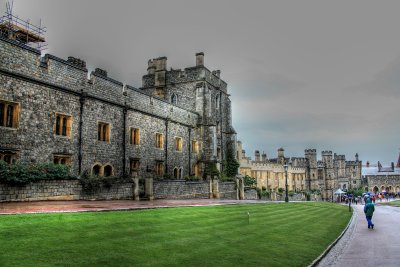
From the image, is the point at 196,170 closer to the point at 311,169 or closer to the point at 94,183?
the point at 94,183

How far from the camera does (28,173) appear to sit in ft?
55.4

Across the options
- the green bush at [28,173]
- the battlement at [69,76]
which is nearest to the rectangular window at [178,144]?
the battlement at [69,76]

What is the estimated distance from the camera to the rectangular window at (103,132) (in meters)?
25.1

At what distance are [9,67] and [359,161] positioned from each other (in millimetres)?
99480

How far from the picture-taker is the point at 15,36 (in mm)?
30969

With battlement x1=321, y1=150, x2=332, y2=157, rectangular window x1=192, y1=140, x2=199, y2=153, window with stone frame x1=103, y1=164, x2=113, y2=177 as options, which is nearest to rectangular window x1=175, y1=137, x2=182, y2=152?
rectangular window x1=192, y1=140, x2=199, y2=153

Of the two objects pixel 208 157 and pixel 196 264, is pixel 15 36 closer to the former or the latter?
pixel 208 157

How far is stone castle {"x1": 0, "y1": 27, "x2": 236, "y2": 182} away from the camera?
1945cm

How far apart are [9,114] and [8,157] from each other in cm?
223

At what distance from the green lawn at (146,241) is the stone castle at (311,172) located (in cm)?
5130

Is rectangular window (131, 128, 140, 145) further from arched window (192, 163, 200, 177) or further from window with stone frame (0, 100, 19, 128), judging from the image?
window with stone frame (0, 100, 19, 128)

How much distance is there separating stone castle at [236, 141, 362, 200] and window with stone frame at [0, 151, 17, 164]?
47.6 meters

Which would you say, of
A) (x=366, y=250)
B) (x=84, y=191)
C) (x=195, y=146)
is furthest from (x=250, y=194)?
(x=366, y=250)

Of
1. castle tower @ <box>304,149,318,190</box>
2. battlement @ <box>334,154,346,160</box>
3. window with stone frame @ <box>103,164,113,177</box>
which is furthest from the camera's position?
battlement @ <box>334,154,346,160</box>
